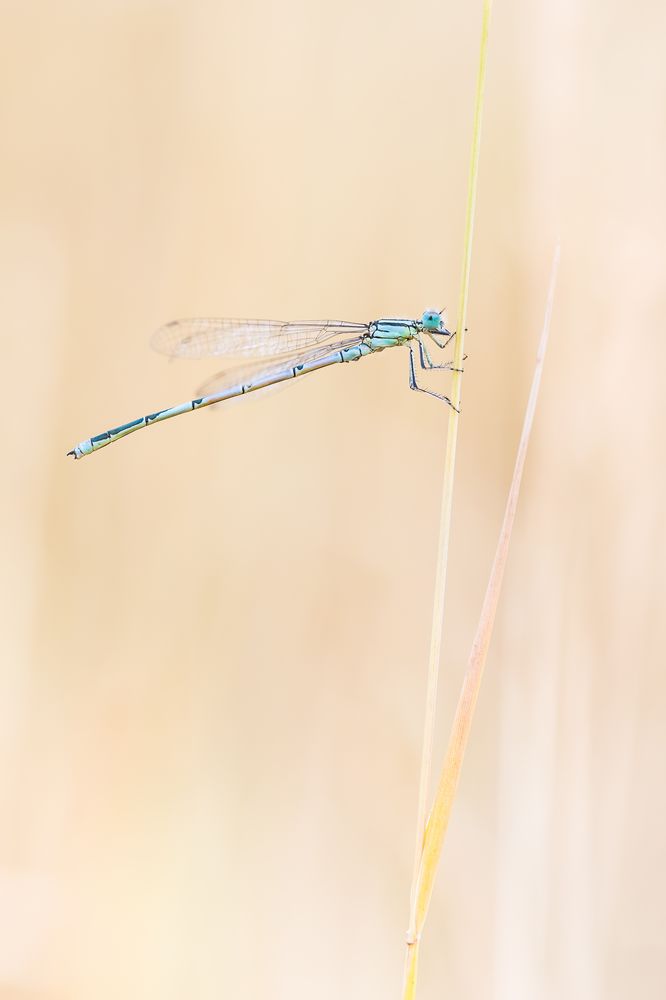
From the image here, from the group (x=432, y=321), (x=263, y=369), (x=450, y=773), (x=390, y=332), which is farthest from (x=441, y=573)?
(x=263, y=369)

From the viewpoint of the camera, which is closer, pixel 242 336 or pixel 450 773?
pixel 450 773

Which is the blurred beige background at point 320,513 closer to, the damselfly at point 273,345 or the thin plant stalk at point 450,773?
the damselfly at point 273,345

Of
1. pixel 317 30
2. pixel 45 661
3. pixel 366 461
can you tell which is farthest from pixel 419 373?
pixel 45 661

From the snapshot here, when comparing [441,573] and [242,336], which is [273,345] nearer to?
[242,336]

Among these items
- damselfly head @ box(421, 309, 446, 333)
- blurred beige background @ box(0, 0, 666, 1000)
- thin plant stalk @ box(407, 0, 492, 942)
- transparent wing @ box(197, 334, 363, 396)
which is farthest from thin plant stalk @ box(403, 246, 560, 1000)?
transparent wing @ box(197, 334, 363, 396)

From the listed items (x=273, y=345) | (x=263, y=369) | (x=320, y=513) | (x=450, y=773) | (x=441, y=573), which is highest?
(x=273, y=345)

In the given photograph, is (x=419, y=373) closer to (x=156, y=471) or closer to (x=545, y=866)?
(x=156, y=471)
